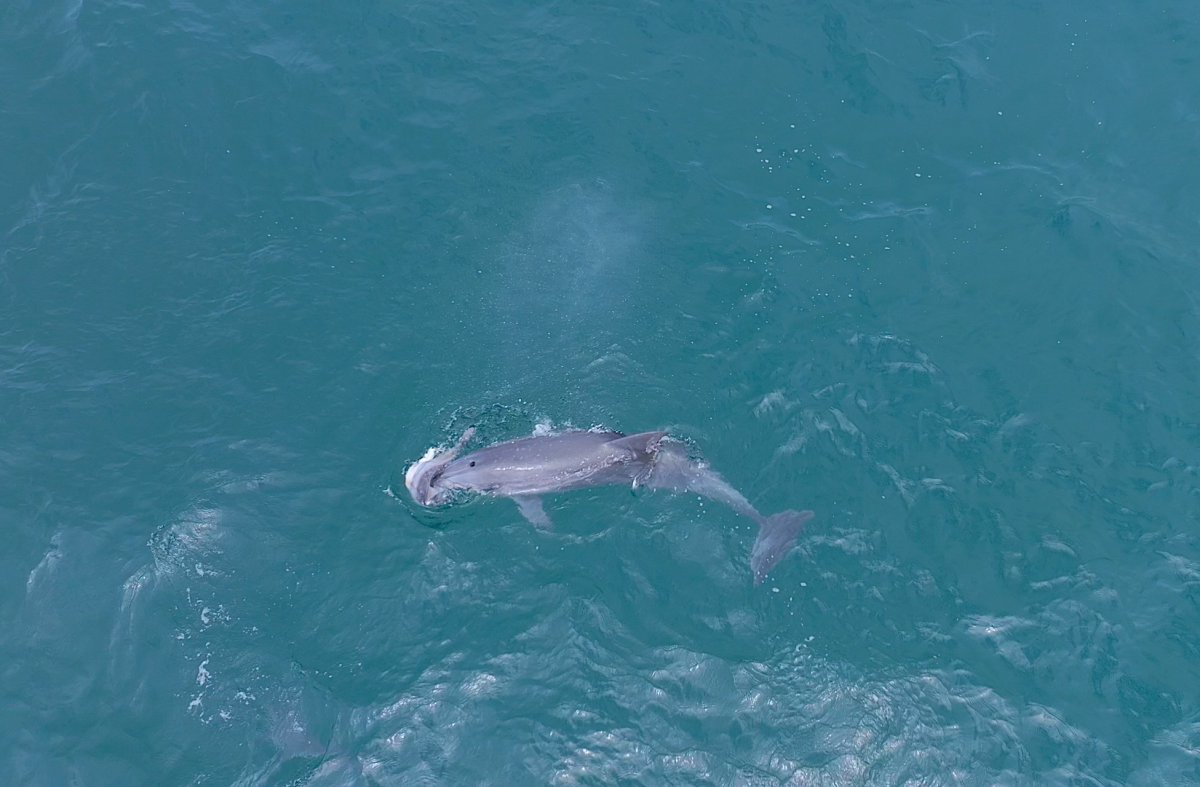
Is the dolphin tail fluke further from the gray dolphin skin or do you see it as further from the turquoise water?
the gray dolphin skin

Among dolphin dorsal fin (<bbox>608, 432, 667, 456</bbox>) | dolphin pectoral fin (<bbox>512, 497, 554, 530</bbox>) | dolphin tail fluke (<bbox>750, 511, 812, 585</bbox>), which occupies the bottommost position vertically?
dolphin pectoral fin (<bbox>512, 497, 554, 530</bbox>)

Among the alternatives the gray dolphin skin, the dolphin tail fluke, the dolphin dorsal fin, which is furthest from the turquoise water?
the dolphin dorsal fin

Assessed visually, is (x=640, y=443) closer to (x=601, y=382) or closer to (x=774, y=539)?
(x=601, y=382)

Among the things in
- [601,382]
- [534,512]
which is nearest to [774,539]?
[534,512]

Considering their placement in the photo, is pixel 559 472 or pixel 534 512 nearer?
pixel 534 512

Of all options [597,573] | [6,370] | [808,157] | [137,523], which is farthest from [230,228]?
[808,157]

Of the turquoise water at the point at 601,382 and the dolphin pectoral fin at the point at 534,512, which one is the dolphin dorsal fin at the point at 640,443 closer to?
the turquoise water at the point at 601,382
